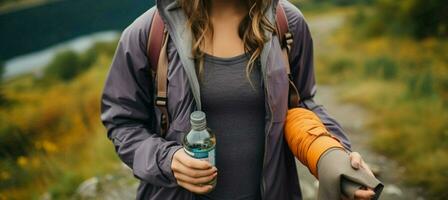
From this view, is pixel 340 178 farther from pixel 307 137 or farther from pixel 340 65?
pixel 340 65

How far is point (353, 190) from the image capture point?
1.41 metres

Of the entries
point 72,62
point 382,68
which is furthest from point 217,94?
point 72,62

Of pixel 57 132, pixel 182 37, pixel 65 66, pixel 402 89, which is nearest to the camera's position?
pixel 182 37

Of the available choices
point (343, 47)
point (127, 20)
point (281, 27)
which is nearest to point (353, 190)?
point (281, 27)

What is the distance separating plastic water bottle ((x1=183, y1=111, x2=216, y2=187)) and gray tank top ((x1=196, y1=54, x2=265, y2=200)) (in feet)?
0.41

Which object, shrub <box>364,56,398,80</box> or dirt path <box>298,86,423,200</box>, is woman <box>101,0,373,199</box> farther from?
shrub <box>364,56,398,80</box>

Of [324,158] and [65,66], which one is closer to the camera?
[324,158]

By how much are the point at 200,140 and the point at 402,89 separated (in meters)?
5.60

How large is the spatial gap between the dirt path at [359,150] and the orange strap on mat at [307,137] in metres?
2.87

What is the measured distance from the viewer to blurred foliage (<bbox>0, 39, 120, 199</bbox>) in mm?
4965

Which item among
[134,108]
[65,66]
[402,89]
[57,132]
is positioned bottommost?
[65,66]

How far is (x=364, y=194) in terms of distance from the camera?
1.38 meters

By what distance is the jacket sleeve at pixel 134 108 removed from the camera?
1.71 meters

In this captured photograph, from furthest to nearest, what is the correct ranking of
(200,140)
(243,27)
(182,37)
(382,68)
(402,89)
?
(382,68) < (402,89) < (243,27) < (182,37) < (200,140)
